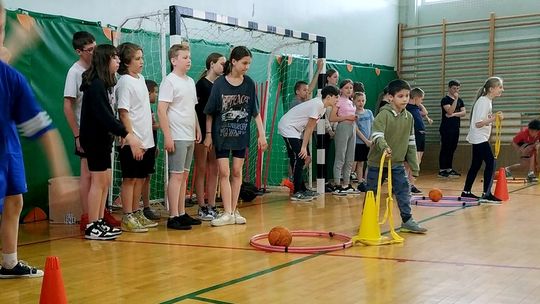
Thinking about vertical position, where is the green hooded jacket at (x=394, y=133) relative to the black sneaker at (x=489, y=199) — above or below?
above

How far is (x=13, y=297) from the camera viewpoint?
313cm

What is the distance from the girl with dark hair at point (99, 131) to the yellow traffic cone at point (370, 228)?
1.77m

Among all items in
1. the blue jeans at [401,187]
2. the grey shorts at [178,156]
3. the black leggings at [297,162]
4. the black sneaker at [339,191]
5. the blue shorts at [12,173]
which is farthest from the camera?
the black sneaker at [339,191]

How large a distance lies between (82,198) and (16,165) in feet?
7.28

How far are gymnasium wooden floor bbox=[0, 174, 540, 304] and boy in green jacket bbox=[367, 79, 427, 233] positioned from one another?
1.11ft

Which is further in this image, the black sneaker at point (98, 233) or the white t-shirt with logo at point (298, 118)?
the white t-shirt with logo at point (298, 118)

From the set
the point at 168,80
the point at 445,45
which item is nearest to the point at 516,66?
the point at 445,45

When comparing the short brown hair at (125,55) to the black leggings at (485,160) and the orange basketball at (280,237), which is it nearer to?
the orange basketball at (280,237)

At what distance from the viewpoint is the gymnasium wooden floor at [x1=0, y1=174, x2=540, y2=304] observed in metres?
3.13

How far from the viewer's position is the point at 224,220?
17.6 feet

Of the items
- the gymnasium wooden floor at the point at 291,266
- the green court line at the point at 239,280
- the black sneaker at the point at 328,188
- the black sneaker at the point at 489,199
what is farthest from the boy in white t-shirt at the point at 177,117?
the black sneaker at the point at 489,199

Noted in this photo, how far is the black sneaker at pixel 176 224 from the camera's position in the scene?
5.21 metres

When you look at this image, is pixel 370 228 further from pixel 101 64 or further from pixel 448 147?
pixel 448 147

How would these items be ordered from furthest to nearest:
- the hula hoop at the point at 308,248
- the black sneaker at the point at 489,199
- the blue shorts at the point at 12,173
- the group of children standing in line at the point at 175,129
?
the black sneaker at the point at 489,199 < the group of children standing in line at the point at 175,129 < the hula hoop at the point at 308,248 < the blue shorts at the point at 12,173
